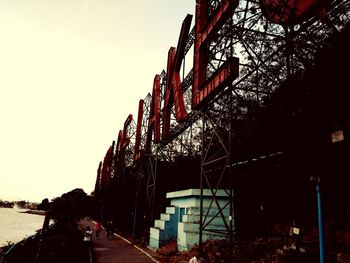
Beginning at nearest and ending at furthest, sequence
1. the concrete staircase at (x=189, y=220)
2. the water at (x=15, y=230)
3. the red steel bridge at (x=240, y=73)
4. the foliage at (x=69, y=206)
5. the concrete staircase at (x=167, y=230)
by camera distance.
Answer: the red steel bridge at (x=240, y=73), the concrete staircase at (x=189, y=220), the concrete staircase at (x=167, y=230), the foliage at (x=69, y=206), the water at (x=15, y=230)

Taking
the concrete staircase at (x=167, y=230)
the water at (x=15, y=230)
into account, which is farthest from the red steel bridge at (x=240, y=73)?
the water at (x=15, y=230)

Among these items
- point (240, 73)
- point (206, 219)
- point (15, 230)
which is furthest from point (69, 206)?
point (15, 230)

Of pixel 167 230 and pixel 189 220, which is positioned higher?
pixel 189 220

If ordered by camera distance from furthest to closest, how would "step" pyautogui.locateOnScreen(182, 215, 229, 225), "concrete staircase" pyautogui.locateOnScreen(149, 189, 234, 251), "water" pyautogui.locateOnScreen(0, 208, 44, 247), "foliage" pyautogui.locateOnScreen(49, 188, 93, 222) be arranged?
"water" pyautogui.locateOnScreen(0, 208, 44, 247)
"foliage" pyautogui.locateOnScreen(49, 188, 93, 222)
"step" pyautogui.locateOnScreen(182, 215, 229, 225)
"concrete staircase" pyautogui.locateOnScreen(149, 189, 234, 251)

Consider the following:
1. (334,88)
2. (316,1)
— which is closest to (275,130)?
(334,88)

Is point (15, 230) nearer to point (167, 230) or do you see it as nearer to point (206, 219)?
point (167, 230)

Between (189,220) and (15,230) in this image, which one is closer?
(189,220)

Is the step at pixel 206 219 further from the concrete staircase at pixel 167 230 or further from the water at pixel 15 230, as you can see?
the water at pixel 15 230

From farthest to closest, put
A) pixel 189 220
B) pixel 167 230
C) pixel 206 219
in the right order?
1. pixel 167 230
2. pixel 189 220
3. pixel 206 219

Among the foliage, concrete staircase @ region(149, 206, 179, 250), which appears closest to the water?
the foliage

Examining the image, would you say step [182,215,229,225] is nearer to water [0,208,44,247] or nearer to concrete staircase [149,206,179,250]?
concrete staircase [149,206,179,250]

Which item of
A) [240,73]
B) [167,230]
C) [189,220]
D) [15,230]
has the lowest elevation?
[15,230]

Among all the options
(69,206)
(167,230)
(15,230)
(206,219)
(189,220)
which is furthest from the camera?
(15,230)

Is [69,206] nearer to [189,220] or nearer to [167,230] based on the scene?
[167,230]
